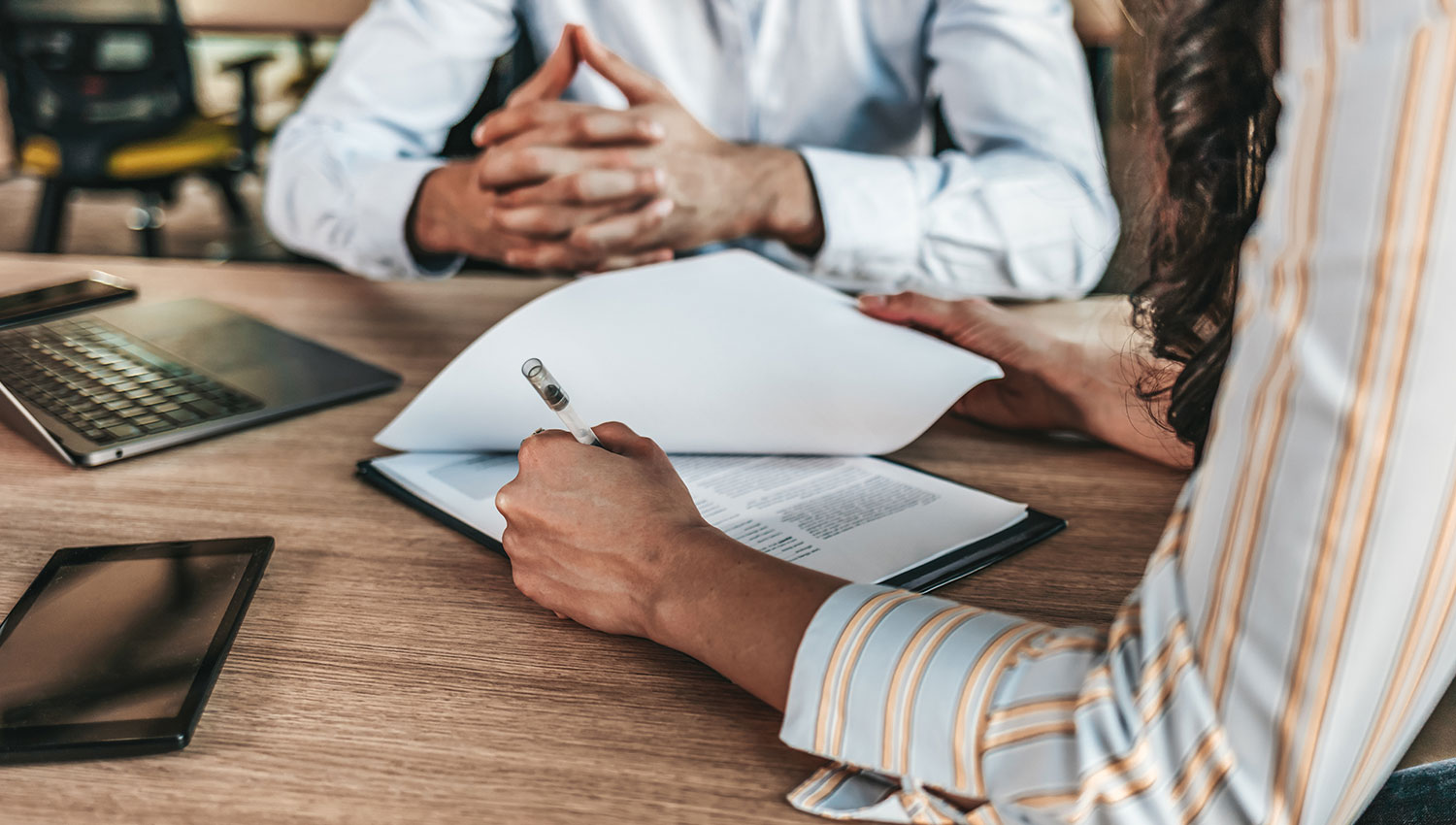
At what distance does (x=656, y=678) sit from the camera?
0.42 meters

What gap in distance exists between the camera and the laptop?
0.66 metres

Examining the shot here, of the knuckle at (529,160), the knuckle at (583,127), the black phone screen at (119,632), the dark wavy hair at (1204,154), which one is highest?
the dark wavy hair at (1204,154)

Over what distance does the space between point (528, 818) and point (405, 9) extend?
114 centimetres

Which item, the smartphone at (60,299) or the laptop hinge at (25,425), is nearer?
the laptop hinge at (25,425)

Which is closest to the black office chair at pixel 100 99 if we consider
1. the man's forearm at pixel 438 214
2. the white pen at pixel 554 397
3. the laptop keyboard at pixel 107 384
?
the man's forearm at pixel 438 214

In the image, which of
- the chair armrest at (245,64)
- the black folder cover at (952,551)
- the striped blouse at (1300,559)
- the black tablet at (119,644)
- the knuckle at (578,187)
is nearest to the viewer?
the striped blouse at (1300,559)

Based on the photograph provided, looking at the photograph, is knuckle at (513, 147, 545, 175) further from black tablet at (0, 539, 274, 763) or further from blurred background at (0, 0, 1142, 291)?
blurred background at (0, 0, 1142, 291)

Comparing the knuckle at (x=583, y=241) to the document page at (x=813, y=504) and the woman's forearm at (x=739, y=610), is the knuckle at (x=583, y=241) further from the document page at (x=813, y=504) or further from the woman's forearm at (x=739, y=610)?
the woman's forearm at (x=739, y=610)

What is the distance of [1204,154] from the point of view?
0.43 meters

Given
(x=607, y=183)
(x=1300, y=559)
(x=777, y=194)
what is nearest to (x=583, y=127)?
(x=607, y=183)

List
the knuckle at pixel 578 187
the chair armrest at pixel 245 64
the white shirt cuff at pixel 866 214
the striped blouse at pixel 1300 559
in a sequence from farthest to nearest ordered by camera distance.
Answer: the chair armrest at pixel 245 64, the white shirt cuff at pixel 866 214, the knuckle at pixel 578 187, the striped blouse at pixel 1300 559

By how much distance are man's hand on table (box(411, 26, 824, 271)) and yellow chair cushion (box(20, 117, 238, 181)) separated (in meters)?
2.37

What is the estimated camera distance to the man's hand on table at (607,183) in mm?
906

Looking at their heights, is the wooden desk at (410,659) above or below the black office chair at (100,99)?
above
